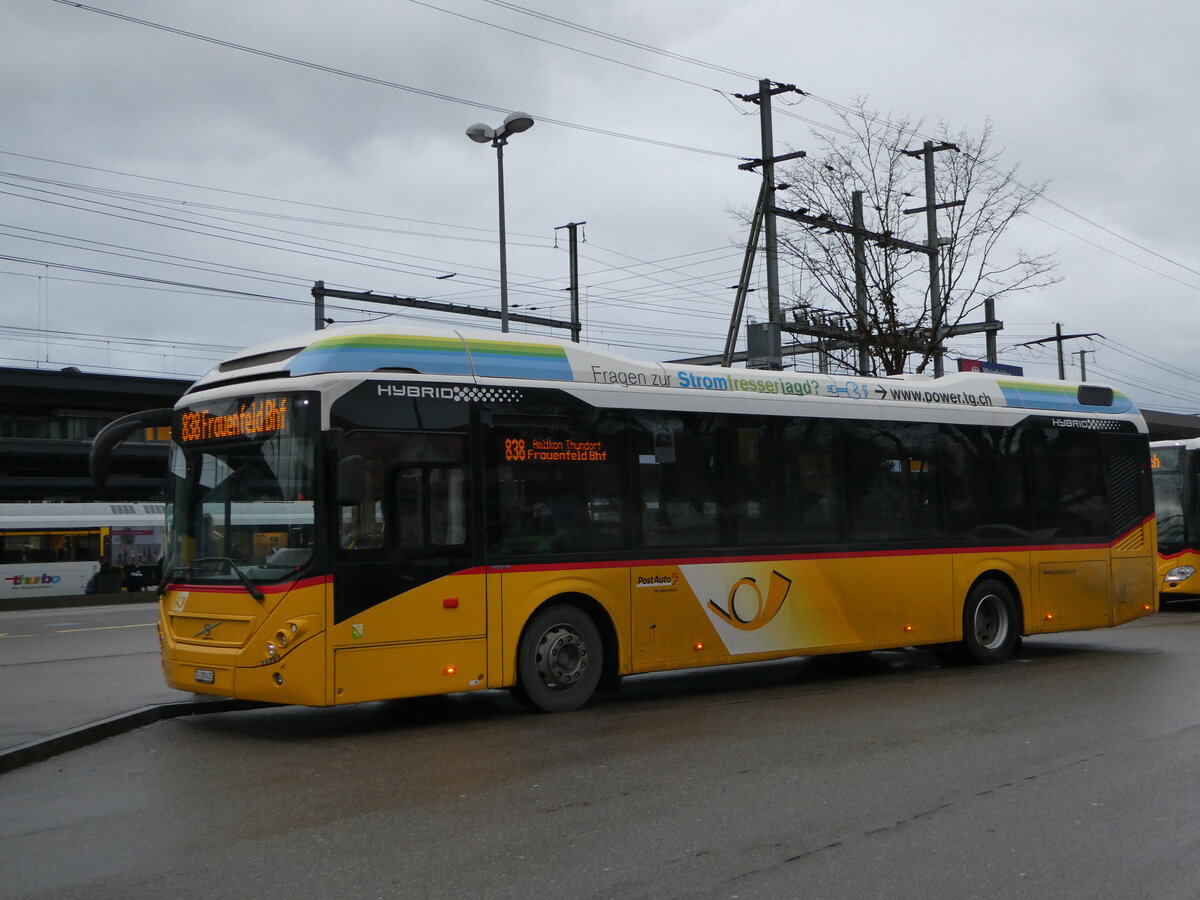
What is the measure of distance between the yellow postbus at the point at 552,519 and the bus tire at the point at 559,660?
2cm


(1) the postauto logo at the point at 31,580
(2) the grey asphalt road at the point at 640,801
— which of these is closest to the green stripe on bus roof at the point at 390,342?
(2) the grey asphalt road at the point at 640,801

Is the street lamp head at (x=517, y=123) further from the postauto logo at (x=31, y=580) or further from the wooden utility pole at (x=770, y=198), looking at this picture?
the postauto logo at (x=31, y=580)

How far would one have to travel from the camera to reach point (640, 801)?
23.9ft

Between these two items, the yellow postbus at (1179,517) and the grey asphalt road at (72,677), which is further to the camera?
the yellow postbus at (1179,517)

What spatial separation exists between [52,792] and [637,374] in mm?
6053

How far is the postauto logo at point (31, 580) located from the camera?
133 ft

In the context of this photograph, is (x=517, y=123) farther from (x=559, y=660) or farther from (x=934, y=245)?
(x=934, y=245)

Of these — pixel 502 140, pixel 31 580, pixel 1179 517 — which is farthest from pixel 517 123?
pixel 31 580

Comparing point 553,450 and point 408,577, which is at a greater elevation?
point 553,450

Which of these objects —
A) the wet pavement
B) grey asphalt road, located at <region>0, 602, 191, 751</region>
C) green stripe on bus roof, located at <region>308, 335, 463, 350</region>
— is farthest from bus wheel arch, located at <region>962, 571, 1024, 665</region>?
grey asphalt road, located at <region>0, 602, 191, 751</region>

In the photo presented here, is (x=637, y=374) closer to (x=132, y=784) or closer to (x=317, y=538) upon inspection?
(x=317, y=538)

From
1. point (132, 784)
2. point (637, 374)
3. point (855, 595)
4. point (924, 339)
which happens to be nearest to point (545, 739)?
point (132, 784)

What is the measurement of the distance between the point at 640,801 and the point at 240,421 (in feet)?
15.5

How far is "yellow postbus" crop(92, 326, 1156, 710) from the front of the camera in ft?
31.8
